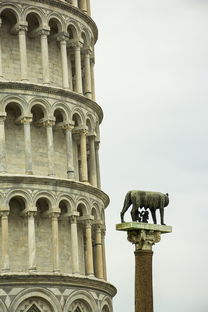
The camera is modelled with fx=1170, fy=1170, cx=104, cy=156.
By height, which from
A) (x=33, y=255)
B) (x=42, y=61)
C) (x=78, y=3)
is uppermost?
(x=78, y=3)

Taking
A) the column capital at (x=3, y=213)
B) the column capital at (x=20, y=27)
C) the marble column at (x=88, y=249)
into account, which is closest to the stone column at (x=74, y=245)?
the marble column at (x=88, y=249)

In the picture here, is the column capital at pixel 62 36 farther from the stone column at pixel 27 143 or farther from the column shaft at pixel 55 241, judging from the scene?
the column shaft at pixel 55 241

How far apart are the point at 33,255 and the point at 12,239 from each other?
1.42 metres

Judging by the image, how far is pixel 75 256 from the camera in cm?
5422

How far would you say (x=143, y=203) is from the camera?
32500mm

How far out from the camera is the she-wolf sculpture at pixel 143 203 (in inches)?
1275

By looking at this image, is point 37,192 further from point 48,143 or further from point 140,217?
point 140,217

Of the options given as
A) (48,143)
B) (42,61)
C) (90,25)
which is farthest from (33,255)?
(90,25)

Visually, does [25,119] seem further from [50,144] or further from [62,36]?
[62,36]

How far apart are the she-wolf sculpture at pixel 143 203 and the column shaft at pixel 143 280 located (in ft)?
3.25

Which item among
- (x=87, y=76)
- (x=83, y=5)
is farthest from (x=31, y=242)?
(x=83, y=5)

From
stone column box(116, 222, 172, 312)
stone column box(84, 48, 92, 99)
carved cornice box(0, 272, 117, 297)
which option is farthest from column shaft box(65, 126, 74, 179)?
stone column box(116, 222, 172, 312)

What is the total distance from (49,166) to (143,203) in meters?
22.4

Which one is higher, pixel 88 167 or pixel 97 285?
pixel 88 167
